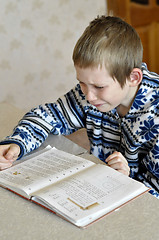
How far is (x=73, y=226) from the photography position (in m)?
0.77

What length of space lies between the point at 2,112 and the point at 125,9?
2274 mm

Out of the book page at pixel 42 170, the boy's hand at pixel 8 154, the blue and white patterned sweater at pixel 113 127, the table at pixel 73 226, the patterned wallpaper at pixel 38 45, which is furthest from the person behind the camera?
the patterned wallpaper at pixel 38 45

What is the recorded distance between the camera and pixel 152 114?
46.4 inches

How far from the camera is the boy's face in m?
1.10

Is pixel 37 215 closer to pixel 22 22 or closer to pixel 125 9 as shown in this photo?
pixel 22 22

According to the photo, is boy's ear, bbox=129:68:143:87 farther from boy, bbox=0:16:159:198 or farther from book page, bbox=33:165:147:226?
book page, bbox=33:165:147:226

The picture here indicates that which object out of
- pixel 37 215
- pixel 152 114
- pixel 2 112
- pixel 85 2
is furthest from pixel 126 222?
pixel 85 2

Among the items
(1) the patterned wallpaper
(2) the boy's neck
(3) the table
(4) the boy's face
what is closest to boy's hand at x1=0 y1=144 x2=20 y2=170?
(3) the table

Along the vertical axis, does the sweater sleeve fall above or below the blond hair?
below

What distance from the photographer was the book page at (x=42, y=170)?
940 mm

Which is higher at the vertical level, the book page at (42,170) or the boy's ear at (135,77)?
the boy's ear at (135,77)

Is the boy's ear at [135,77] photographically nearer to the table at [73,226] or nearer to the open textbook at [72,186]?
the open textbook at [72,186]

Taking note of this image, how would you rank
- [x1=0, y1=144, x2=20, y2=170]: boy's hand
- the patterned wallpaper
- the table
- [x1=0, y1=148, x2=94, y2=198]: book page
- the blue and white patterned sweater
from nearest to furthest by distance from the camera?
the table → [x1=0, y1=148, x2=94, y2=198]: book page → [x1=0, y1=144, x2=20, y2=170]: boy's hand → the blue and white patterned sweater → the patterned wallpaper

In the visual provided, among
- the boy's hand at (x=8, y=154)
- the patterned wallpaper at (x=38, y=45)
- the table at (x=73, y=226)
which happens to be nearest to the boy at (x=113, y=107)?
the boy's hand at (x=8, y=154)
